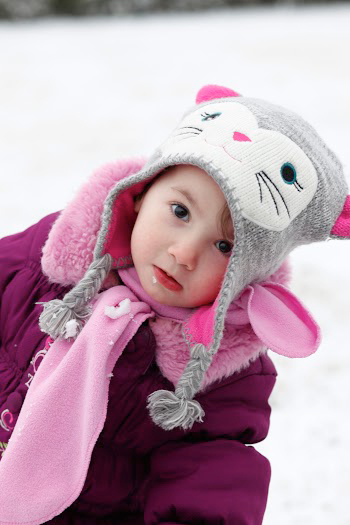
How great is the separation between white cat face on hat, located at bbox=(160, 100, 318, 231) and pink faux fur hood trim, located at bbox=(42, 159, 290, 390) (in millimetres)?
201

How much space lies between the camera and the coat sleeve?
1011 mm

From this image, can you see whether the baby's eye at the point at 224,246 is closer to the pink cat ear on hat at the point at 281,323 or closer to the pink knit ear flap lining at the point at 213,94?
the pink cat ear on hat at the point at 281,323

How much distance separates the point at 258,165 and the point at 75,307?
36 cm

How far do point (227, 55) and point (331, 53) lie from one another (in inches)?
26.0

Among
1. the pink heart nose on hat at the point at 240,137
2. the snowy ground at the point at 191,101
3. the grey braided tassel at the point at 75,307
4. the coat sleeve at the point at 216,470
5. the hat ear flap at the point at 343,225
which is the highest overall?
the pink heart nose on hat at the point at 240,137

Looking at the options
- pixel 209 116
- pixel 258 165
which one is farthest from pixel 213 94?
pixel 258 165

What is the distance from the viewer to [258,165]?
917 mm

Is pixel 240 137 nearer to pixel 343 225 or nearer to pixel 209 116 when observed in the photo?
pixel 209 116

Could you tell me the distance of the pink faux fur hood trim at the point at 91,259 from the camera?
1.03 m

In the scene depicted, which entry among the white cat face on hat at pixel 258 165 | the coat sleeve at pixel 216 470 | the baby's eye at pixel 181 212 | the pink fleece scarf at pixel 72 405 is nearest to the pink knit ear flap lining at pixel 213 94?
the white cat face on hat at pixel 258 165

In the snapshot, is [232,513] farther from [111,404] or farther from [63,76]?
[63,76]

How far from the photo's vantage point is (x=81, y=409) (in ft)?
3.26

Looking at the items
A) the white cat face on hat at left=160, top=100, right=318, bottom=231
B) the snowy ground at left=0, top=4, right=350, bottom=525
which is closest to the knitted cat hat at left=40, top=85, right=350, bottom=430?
the white cat face on hat at left=160, top=100, right=318, bottom=231

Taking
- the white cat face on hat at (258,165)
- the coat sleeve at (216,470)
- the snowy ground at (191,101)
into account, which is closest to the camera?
the white cat face on hat at (258,165)
